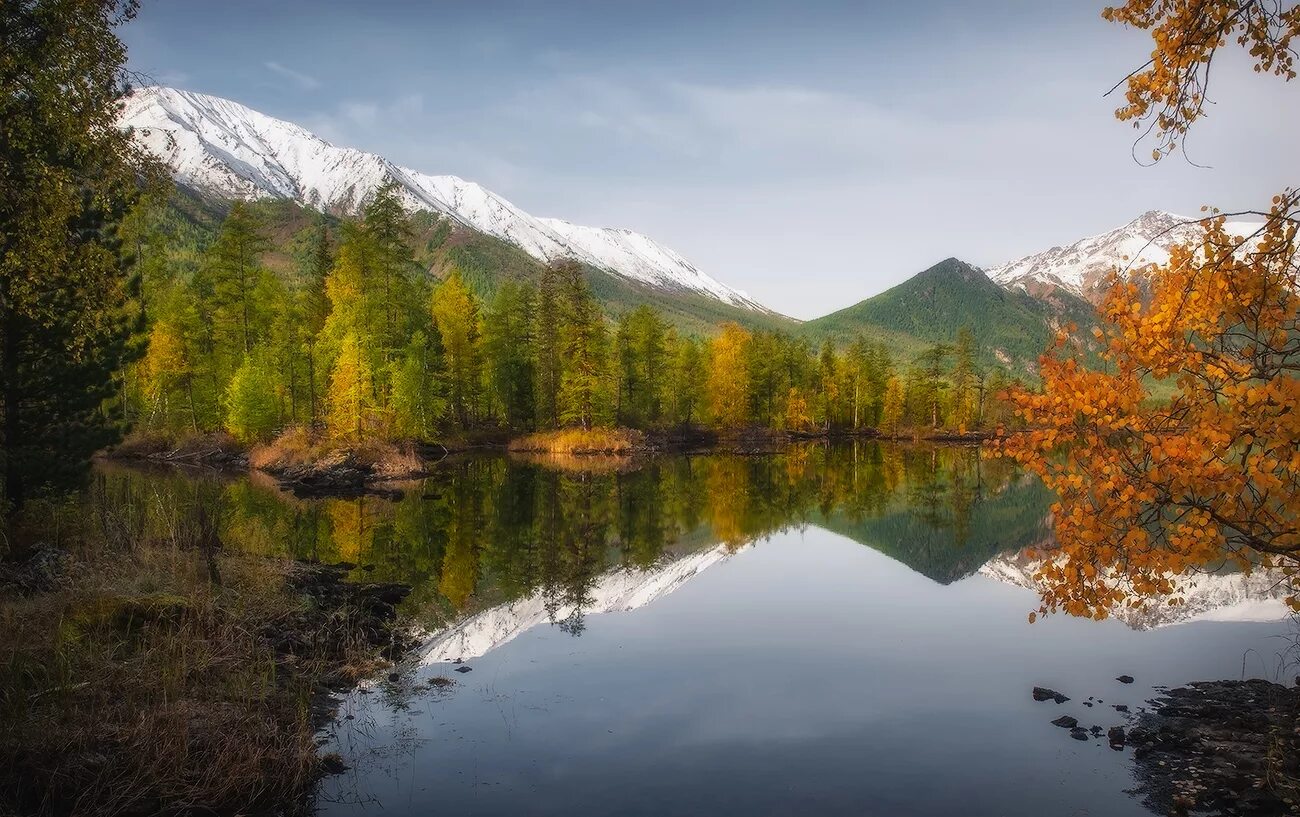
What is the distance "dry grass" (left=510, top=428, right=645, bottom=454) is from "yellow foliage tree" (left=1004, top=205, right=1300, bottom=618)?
54.8 meters

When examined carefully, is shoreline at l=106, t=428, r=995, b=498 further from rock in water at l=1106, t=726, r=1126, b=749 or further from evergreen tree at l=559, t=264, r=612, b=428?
rock in water at l=1106, t=726, r=1126, b=749

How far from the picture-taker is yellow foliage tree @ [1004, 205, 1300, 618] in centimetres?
623

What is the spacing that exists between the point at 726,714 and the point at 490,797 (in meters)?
4.15

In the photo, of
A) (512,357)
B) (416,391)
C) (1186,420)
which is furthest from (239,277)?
(1186,420)

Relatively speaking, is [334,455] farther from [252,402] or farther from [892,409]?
[892,409]

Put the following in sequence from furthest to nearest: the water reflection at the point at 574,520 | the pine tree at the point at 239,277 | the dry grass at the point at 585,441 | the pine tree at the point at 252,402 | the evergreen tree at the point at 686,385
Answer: the evergreen tree at the point at 686,385
the dry grass at the point at 585,441
the pine tree at the point at 239,277
the pine tree at the point at 252,402
the water reflection at the point at 574,520

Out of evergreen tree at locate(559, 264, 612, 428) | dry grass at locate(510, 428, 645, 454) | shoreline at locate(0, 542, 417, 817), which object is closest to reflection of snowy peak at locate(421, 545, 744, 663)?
shoreline at locate(0, 542, 417, 817)

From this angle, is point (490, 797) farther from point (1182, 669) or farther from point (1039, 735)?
point (1182, 669)

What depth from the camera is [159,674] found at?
9.84 m

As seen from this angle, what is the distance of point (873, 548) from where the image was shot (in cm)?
2744

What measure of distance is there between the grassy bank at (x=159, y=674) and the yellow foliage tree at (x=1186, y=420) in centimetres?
907

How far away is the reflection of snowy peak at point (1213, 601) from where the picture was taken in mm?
18300

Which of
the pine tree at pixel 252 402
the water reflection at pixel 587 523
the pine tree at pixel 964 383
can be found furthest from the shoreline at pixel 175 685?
the pine tree at pixel 964 383

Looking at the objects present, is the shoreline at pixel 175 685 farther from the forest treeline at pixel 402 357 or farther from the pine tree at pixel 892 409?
the pine tree at pixel 892 409
